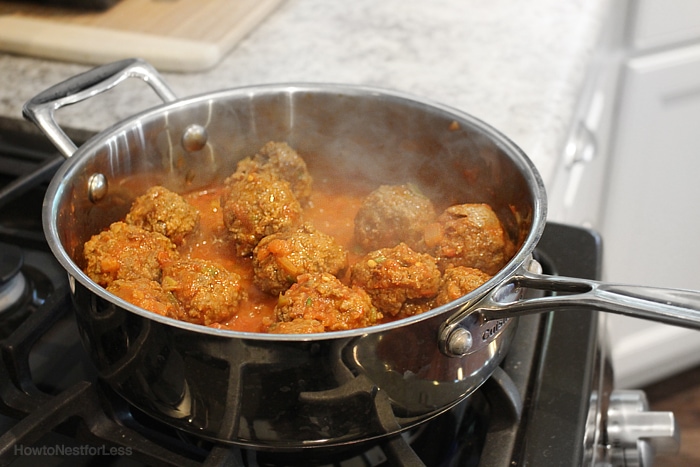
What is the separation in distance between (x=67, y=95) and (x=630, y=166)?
161 centimetres

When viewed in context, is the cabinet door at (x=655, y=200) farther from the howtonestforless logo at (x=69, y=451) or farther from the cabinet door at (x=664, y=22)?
the howtonestforless logo at (x=69, y=451)

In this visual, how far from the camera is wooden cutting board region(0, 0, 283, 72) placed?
1.58 metres

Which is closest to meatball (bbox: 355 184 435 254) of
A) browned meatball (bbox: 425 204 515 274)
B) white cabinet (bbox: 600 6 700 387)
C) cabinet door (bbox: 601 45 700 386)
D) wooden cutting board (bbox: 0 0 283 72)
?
browned meatball (bbox: 425 204 515 274)

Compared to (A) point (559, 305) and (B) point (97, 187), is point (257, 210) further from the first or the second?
(A) point (559, 305)

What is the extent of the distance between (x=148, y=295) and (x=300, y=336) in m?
0.27

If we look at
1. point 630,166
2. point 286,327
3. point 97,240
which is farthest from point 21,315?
point 630,166

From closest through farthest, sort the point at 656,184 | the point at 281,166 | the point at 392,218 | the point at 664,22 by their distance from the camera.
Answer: the point at 392,218, the point at 281,166, the point at 664,22, the point at 656,184

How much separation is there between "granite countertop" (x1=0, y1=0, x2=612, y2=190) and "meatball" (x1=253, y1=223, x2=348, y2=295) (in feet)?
1.53

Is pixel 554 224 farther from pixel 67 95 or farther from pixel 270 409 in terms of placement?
pixel 67 95

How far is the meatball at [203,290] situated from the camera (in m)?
0.89

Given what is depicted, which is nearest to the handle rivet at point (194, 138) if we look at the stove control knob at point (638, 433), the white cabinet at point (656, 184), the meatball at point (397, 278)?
the meatball at point (397, 278)

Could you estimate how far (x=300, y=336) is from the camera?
2.16ft

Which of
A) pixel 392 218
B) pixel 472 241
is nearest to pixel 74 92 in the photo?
pixel 392 218

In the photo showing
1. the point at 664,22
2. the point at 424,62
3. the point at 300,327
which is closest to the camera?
the point at 300,327
